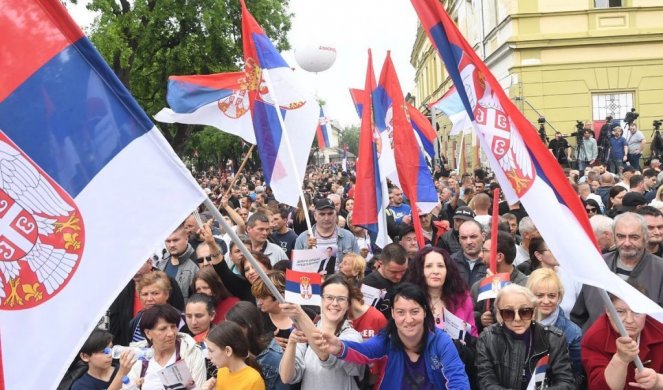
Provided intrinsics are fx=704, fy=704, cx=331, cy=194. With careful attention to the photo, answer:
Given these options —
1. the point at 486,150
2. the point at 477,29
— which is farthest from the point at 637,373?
the point at 477,29

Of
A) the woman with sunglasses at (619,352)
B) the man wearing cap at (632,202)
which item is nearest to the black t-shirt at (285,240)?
the man wearing cap at (632,202)

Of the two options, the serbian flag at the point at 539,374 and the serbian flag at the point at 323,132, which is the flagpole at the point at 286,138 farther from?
the serbian flag at the point at 323,132

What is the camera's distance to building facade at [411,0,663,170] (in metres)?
21.9

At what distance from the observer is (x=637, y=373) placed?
3.52 m

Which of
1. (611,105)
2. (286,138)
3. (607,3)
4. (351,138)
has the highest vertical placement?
(607,3)

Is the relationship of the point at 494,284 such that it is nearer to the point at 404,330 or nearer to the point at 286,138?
the point at 404,330

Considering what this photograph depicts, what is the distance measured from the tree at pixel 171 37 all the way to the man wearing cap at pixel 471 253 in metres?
19.8

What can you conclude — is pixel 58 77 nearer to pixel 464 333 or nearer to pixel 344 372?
pixel 344 372

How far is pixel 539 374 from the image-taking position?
3633 millimetres

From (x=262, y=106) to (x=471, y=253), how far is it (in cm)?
286

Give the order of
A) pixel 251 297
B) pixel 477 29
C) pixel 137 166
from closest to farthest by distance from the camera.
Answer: pixel 137 166 → pixel 251 297 → pixel 477 29

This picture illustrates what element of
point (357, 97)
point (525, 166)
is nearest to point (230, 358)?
point (525, 166)

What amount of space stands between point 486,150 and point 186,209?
1.82m

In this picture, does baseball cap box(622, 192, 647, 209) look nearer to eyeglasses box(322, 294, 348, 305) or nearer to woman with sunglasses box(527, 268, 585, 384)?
woman with sunglasses box(527, 268, 585, 384)
